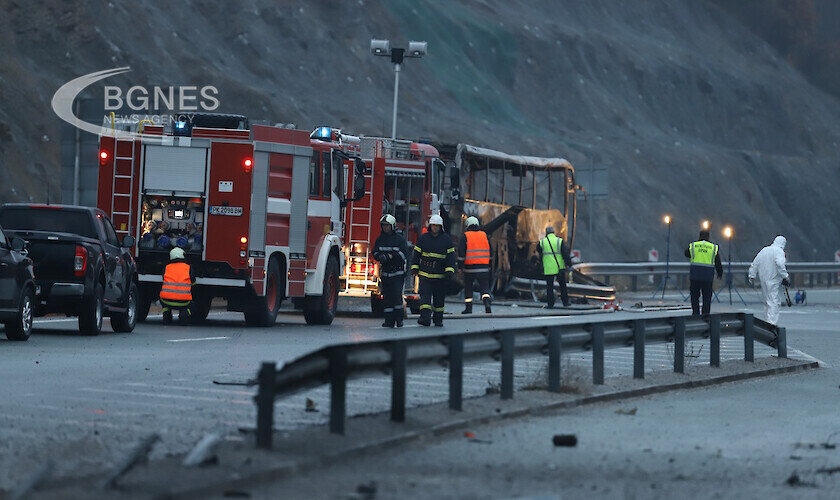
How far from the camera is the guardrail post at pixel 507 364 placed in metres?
14.0

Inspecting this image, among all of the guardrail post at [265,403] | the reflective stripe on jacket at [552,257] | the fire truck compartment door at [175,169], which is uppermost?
the fire truck compartment door at [175,169]

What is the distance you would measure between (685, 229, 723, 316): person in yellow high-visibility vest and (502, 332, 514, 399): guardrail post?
49.4 feet

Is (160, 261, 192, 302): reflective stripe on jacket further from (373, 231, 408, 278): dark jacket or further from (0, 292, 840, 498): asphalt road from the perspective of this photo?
(373, 231, 408, 278): dark jacket

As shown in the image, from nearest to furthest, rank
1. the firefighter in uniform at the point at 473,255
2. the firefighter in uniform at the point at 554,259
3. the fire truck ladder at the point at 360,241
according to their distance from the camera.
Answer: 1. the fire truck ladder at the point at 360,241
2. the firefighter in uniform at the point at 473,255
3. the firefighter in uniform at the point at 554,259

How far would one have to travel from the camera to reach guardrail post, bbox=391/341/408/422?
1180 centimetres

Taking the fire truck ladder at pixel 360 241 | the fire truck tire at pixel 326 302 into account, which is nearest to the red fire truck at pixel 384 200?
the fire truck ladder at pixel 360 241

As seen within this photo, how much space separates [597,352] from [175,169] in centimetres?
1215

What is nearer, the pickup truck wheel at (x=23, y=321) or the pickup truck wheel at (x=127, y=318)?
the pickup truck wheel at (x=23, y=321)

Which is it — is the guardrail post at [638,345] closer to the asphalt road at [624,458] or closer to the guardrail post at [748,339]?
the asphalt road at [624,458]

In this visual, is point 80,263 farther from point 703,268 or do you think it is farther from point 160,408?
point 703,268

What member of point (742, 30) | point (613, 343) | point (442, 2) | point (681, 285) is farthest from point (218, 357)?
point (742, 30)

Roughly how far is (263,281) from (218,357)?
7116 millimetres

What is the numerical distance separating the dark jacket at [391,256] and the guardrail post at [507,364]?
12.3 m

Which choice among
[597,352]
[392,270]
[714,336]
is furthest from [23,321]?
[714,336]
